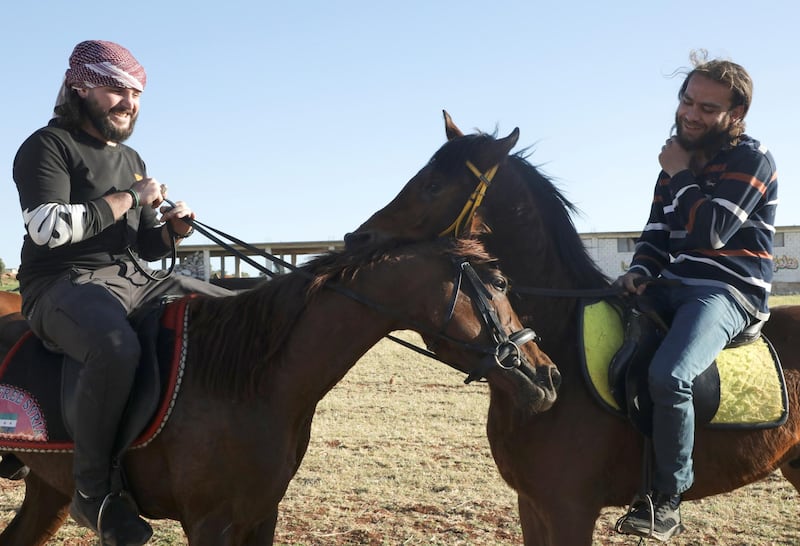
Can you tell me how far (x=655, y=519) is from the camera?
3695mm

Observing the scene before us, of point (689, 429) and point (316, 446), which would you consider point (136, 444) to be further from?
point (316, 446)

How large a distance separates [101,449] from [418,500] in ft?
11.8

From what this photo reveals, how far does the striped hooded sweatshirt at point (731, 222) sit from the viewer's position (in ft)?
12.3

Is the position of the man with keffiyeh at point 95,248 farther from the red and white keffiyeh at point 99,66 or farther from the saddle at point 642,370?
the saddle at point 642,370

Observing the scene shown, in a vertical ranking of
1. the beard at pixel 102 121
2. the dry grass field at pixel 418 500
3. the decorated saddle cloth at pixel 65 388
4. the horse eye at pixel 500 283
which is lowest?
the dry grass field at pixel 418 500

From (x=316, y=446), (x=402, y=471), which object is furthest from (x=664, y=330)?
(x=316, y=446)

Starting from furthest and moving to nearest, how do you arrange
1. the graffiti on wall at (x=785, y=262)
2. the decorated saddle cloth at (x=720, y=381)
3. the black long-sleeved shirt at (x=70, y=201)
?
the graffiti on wall at (x=785, y=262)
the decorated saddle cloth at (x=720, y=381)
the black long-sleeved shirt at (x=70, y=201)

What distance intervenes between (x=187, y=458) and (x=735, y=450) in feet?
9.35

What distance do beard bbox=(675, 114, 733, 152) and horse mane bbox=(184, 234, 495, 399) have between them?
5.14ft

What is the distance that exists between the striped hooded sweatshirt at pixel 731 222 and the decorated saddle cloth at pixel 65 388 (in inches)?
105

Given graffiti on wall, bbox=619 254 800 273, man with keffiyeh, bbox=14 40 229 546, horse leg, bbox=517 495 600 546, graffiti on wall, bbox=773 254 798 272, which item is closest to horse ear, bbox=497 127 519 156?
man with keffiyeh, bbox=14 40 229 546

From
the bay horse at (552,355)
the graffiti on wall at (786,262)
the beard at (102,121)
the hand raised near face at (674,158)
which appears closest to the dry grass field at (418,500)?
the bay horse at (552,355)

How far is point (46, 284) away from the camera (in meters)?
3.57

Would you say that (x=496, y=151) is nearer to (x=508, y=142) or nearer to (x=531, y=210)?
(x=508, y=142)
